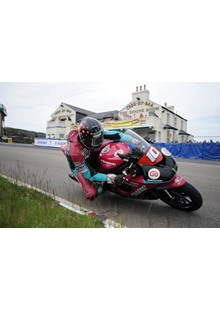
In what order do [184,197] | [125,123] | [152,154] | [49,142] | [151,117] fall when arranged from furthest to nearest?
[49,142] → [125,123] → [151,117] → [184,197] → [152,154]

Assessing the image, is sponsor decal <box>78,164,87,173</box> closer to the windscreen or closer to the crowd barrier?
the windscreen

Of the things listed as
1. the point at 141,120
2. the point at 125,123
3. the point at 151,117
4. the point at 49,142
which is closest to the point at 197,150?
the point at 151,117

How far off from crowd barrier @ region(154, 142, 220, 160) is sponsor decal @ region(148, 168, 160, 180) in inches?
552

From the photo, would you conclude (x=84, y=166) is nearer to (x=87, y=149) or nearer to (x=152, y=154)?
(x=87, y=149)

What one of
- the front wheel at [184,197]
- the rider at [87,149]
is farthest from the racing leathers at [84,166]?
the front wheel at [184,197]

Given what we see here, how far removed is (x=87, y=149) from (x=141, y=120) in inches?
877

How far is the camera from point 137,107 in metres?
Answer: 29.0

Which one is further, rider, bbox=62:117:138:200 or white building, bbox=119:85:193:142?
white building, bbox=119:85:193:142

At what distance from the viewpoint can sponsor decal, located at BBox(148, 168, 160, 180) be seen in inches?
92.6

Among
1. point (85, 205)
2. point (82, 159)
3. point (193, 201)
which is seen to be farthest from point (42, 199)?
point (193, 201)

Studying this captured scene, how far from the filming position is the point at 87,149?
2.92 metres

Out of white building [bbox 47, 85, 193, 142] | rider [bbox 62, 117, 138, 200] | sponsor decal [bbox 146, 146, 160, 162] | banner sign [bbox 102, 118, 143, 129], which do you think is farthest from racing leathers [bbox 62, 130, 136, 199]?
banner sign [bbox 102, 118, 143, 129]

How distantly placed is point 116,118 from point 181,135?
473 inches

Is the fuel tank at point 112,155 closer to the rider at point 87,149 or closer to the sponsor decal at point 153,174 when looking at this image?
the rider at point 87,149
